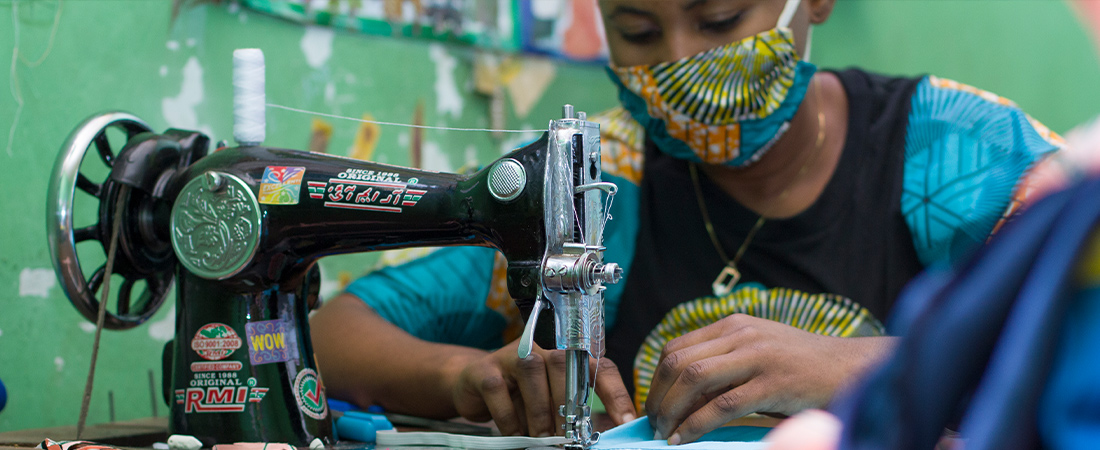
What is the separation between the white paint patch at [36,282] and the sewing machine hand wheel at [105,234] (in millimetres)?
316

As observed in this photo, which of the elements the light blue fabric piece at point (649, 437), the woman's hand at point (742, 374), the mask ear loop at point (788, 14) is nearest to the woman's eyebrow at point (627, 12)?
the mask ear loop at point (788, 14)

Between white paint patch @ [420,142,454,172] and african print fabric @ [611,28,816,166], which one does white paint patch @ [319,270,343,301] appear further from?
african print fabric @ [611,28,816,166]

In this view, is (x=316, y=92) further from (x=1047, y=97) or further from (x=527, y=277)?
(x=1047, y=97)

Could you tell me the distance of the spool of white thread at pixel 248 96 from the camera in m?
0.98

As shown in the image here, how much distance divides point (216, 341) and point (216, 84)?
728 mm

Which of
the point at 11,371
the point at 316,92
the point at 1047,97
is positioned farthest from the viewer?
the point at 1047,97

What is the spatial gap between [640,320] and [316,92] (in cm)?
81

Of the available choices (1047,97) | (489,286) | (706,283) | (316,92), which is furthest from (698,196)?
(1047,97)

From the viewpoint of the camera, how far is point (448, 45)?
217cm

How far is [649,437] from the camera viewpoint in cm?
91

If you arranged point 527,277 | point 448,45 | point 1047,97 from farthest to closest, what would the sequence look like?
point 448,45 < point 1047,97 < point 527,277

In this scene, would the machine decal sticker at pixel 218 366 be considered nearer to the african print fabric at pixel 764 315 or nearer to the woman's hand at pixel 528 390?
the woman's hand at pixel 528 390

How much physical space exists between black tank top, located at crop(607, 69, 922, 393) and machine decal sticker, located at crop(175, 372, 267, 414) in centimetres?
66

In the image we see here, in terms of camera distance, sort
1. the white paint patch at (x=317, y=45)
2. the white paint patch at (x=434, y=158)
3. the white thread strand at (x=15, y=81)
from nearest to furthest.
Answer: the white thread strand at (x=15, y=81) < the white paint patch at (x=317, y=45) < the white paint patch at (x=434, y=158)
